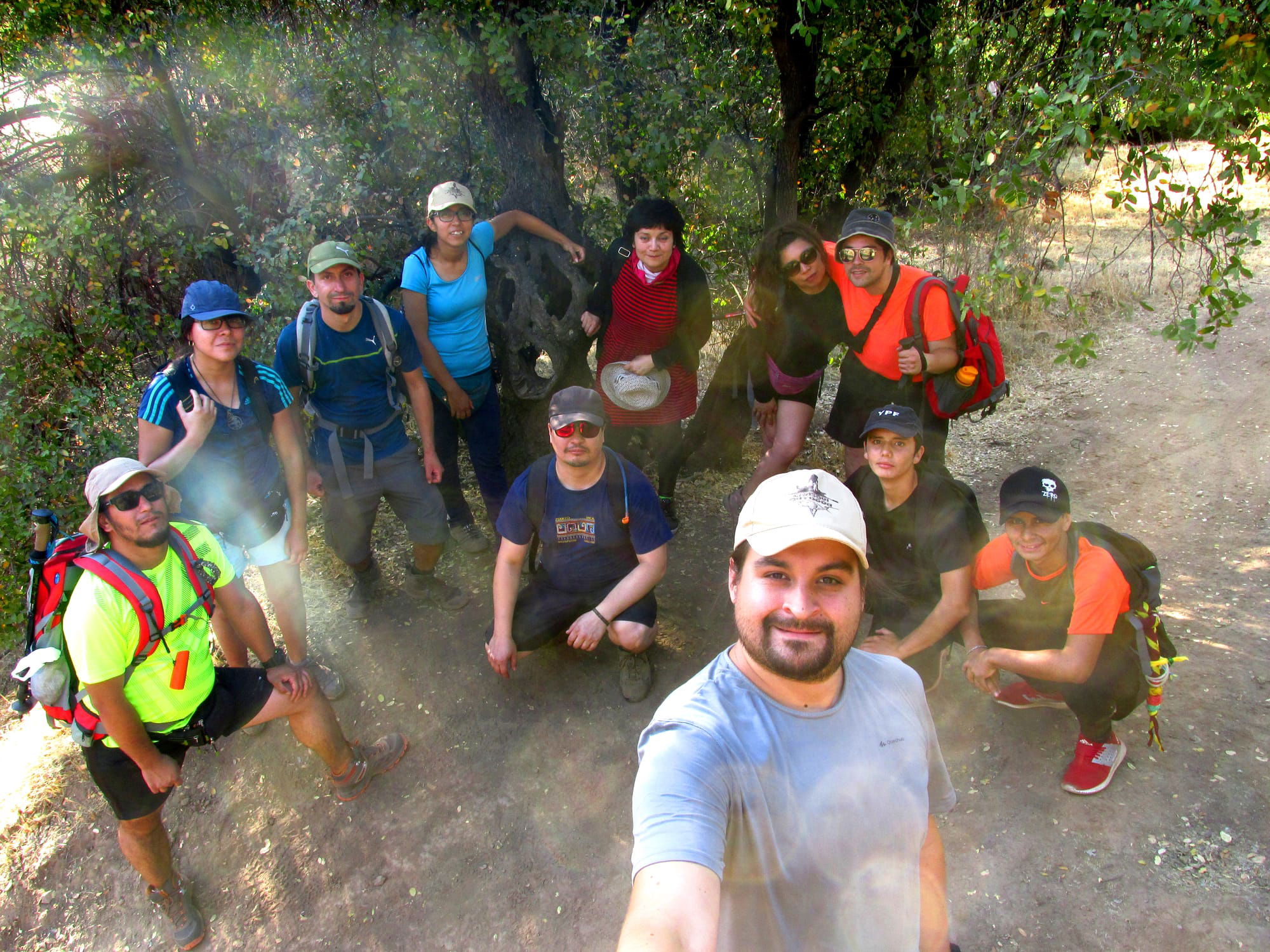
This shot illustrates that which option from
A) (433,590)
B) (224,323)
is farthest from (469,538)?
(224,323)

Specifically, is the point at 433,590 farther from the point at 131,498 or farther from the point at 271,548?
the point at 131,498

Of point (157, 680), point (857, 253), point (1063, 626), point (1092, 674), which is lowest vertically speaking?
point (1092, 674)

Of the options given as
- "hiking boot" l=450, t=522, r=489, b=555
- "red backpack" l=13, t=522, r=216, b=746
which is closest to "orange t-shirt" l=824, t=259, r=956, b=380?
"hiking boot" l=450, t=522, r=489, b=555

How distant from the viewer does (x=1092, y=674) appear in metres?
3.12

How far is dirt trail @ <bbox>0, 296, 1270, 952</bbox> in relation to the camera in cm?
293

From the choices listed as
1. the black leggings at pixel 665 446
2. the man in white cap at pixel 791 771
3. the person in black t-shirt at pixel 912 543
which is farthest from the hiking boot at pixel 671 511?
the man in white cap at pixel 791 771

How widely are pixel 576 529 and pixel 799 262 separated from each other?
1.71 metres

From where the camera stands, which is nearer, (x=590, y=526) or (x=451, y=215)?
(x=590, y=526)

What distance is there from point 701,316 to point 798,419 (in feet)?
2.60

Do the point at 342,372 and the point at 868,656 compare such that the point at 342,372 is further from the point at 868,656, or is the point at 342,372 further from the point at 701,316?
the point at 868,656

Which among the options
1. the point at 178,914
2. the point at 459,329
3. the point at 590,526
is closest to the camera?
the point at 178,914

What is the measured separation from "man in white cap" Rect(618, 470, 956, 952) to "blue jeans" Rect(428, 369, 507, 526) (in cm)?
299

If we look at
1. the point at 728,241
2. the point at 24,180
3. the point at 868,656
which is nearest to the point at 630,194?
the point at 728,241

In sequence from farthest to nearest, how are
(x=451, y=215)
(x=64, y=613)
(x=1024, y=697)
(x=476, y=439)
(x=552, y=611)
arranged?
(x=476, y=439), (x=451, y=215), (x=552, y=611), (x=1024, y=697), (x=64, y=613)
